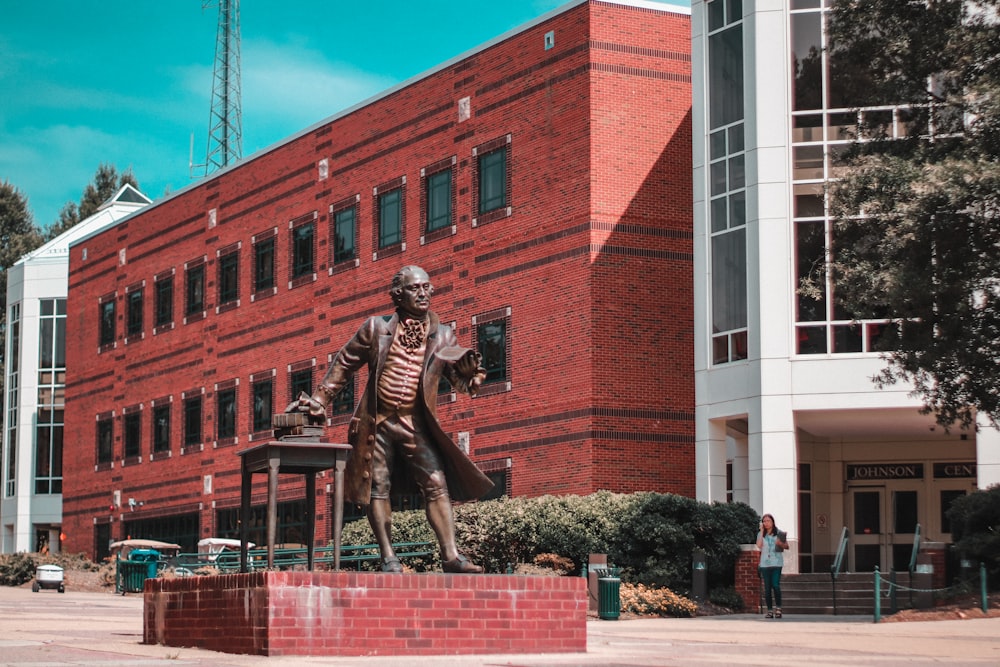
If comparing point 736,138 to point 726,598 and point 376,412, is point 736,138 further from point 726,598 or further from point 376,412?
point 376,412

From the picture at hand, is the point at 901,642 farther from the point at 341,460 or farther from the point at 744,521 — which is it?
the point at 744,521

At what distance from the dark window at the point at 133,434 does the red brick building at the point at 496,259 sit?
242 cm

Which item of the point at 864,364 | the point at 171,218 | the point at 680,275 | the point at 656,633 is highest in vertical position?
the point at 171,218

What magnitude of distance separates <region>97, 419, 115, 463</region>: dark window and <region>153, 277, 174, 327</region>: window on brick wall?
16.9 ft

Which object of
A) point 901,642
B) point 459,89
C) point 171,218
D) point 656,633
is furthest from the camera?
point 171,218

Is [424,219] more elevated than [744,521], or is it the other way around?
[424,219]

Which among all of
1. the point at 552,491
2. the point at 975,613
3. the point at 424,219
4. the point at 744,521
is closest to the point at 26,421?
the point at 424,219

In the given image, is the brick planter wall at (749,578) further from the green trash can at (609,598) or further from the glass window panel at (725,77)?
the glass window panel at (725,77)

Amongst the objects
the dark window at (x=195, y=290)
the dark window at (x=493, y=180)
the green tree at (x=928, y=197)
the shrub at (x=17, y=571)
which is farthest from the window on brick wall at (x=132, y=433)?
the green tree at (x=928, y=197)

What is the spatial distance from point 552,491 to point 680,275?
549 centimetres

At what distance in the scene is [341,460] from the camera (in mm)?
12938

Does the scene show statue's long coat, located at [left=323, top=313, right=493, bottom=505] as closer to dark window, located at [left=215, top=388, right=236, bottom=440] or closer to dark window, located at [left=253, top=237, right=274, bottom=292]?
dark window, located at [left=253, top=237, right=274, bottom=292]

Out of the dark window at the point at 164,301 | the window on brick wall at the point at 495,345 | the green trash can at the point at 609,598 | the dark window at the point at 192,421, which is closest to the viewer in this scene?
the green trash can at the point at 609,598

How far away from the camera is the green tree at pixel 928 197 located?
21109 mm
